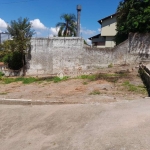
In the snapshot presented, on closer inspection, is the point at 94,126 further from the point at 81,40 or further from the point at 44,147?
the point at 81,40

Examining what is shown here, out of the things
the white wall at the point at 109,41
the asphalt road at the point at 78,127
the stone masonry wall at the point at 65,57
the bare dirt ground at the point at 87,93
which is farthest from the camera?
the white wall at the point at 109,41

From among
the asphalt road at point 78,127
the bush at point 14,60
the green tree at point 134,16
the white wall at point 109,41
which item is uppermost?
the green tree at point 134,16

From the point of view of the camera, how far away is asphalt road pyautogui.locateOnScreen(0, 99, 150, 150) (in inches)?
147

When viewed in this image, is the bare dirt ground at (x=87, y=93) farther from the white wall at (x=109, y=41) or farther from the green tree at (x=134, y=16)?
the white wall at (x=109, y=41)

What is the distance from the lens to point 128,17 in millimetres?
15594

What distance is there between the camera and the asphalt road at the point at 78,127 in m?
3.74

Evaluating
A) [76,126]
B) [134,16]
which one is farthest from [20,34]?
[76,126]

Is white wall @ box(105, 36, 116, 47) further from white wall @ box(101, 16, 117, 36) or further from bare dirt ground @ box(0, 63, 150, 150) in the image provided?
bare dirt ground @ box(0, 63, 150, 150)

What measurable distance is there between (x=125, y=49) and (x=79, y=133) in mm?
12933

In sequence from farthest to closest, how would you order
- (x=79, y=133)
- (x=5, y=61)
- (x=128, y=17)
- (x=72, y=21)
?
(x=72, y=21) → (x=5, y=61) → (x=128, y=17) → (x=79, y=133)

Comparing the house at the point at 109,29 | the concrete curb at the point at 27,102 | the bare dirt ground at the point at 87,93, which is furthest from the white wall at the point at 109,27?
the concrete curb at the point at 27,102

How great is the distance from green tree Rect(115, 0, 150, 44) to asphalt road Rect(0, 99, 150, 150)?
1067 cm

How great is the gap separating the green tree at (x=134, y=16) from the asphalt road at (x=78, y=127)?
420 inches

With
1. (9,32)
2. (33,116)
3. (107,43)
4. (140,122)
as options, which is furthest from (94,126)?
(107,43)
